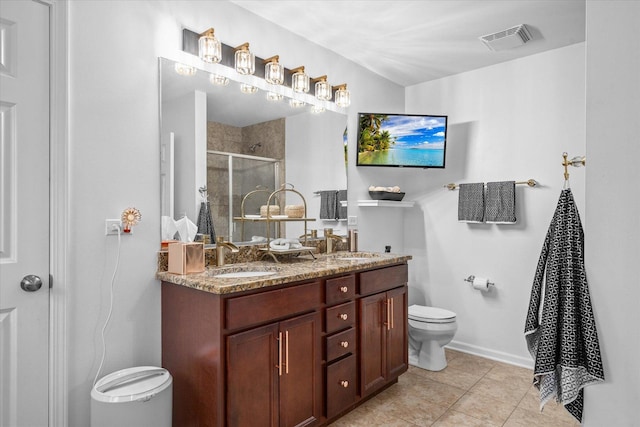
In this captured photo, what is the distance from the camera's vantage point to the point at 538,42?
3.05 meters

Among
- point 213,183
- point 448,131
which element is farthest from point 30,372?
point 448,131

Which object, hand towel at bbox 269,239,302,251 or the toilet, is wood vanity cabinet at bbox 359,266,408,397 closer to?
the toilet

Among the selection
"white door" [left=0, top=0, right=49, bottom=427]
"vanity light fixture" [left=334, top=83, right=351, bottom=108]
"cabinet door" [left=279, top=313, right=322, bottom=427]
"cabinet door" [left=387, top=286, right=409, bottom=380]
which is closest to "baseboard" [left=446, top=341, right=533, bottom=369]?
"cabinet door" [left=387, top=286, right=409, bottom=380]

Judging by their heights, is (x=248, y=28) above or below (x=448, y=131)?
above

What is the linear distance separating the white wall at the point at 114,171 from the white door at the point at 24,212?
0.11 m

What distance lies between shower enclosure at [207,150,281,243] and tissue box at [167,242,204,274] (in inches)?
13.7

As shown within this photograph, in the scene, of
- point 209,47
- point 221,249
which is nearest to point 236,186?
point 221,249

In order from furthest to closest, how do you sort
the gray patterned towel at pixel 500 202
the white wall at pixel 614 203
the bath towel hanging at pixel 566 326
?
the gray patterned towel at pixel 500 202
the bath towel hanging at pixel 566 326
the white wall at pixel 614 203

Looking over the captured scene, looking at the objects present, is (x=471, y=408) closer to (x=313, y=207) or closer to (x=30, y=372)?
(x=313, y=207)

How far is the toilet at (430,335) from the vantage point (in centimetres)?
311

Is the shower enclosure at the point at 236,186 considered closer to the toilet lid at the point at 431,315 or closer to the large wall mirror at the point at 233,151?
the large wall mirror at the point at 233,151

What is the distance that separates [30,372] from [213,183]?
1292mm

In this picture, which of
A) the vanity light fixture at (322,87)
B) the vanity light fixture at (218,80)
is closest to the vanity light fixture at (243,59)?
the vanity light fixture at (218,80)

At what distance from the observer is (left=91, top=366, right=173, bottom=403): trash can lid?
1643 millimetres
